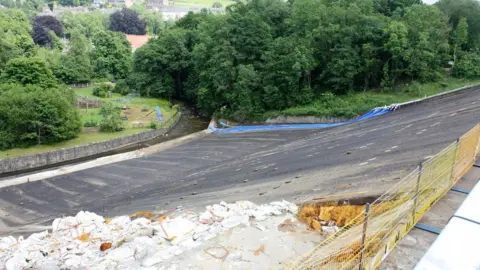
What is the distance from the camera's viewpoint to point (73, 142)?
25797 mm

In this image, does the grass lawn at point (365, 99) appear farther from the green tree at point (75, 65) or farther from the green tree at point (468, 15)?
the green tree at point (75, 65)

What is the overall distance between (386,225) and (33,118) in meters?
24.6

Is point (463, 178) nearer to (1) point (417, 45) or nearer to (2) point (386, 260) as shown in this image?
(2) point (386, 260)

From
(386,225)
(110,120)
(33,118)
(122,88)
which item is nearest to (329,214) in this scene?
(386,225)

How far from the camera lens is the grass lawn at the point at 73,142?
23.8 metres

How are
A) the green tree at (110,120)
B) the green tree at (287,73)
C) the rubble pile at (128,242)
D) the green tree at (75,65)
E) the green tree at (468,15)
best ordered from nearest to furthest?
1. the rubble pile at (128,242)
2. the green tree at (287,73)
3. the green tree at (468,15)
4. the green tree at (110,120)
5. the green tree at (75,65)

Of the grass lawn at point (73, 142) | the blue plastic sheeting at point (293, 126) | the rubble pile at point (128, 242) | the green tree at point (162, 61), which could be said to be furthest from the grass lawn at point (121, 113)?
the rubble pile at point (128, 242)

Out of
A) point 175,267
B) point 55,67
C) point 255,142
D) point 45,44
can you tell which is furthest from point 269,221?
point 45,44

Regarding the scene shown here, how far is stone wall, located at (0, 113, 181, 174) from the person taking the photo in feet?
75.7

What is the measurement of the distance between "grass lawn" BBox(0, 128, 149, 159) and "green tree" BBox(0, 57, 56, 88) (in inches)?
334

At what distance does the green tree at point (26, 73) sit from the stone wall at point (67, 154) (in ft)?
33.0

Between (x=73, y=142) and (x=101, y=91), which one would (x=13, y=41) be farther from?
(x=73, y=142)

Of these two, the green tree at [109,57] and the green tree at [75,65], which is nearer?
the green tree at [75,65]

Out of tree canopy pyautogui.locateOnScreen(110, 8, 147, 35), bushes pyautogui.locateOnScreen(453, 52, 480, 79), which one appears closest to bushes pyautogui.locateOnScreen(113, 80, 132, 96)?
bushes pyautogui.locateOnScreen(453, 52, 480, 79)
